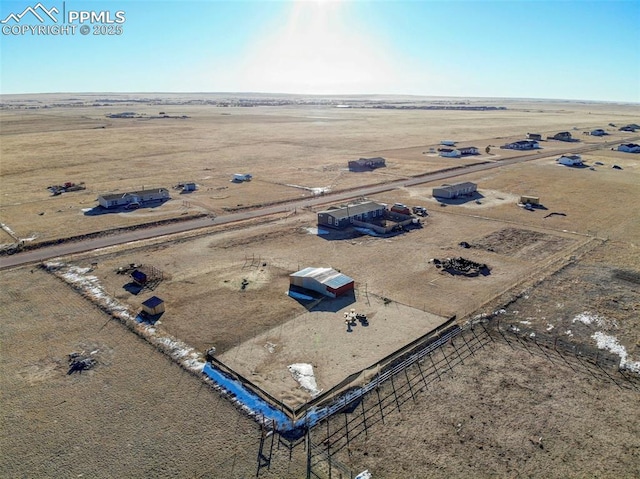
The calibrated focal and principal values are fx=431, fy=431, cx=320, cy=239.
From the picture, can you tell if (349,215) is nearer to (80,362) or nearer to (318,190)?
(318,190)

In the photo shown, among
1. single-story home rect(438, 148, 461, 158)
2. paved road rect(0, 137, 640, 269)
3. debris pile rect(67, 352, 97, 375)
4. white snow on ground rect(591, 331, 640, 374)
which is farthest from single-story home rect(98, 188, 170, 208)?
single-story home rect(438, 148, 461, 158)

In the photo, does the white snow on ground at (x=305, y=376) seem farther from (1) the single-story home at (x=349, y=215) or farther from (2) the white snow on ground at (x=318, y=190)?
(2) the white snow on ground at (x=318, y=190)

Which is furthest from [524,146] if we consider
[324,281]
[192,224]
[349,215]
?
Answer: [324,281]

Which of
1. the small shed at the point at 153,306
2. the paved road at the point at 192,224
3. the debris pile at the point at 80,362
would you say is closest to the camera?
the debris pile at the point at 80,362

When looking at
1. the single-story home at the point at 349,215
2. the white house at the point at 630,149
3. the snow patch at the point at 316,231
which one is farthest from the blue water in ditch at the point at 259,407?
the white house at the point at 630,149

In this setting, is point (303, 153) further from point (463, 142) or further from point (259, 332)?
point (259, 332)

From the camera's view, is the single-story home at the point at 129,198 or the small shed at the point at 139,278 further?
the single-story home at the point at 129,198
